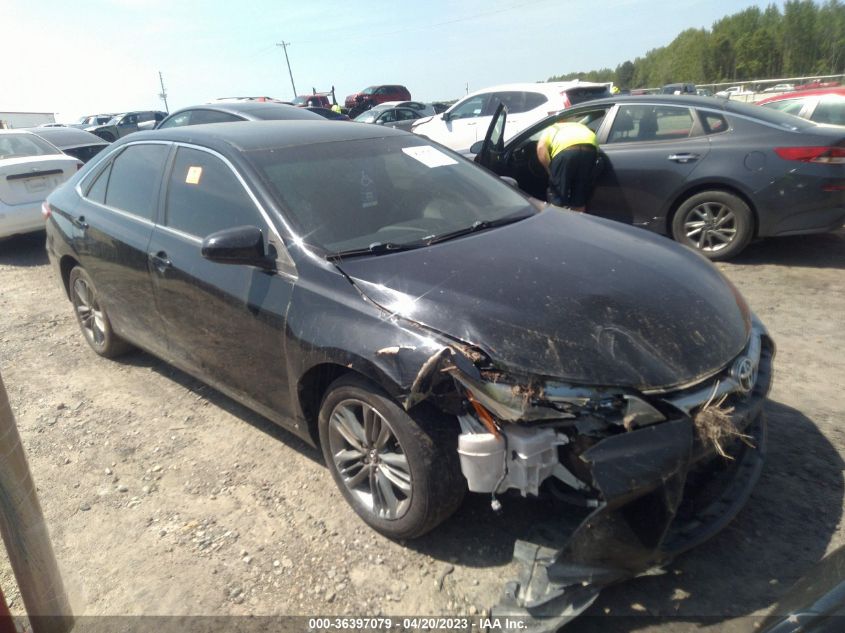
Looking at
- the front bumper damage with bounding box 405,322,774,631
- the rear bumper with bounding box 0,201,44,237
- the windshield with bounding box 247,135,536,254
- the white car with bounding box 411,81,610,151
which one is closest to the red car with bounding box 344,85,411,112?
the white car with bounding box 411,81,610,151

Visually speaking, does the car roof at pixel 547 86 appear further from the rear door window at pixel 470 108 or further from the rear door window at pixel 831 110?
the rear door window at pixel 831 110

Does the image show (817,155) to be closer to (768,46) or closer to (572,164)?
(572,164)

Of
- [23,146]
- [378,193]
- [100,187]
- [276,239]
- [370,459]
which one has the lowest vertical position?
[370,459]

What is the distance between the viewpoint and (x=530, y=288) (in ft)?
8.42

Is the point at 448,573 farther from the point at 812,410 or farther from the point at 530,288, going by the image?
the point at 812,410

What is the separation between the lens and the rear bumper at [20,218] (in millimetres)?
7430

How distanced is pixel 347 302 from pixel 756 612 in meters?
1.90

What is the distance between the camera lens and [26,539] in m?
2.04

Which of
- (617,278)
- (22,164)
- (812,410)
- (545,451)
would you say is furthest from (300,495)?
(22,164)

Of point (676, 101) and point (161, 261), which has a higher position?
point (676, 101)

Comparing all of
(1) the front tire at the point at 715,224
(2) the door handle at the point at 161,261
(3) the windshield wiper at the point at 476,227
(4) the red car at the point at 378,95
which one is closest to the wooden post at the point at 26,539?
(2) the door handle at the point at 161,261

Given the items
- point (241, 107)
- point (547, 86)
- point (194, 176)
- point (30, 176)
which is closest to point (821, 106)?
point (547, 86)

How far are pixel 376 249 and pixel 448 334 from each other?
723mm

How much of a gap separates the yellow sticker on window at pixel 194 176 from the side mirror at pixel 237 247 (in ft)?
2.55
